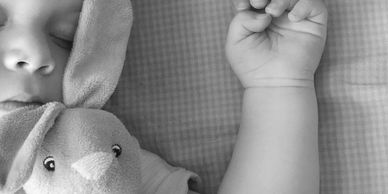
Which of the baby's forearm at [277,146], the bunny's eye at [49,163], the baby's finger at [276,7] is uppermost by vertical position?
the baby's finger at [276,7]

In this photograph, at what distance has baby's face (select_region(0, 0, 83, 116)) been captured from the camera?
853 millimetres

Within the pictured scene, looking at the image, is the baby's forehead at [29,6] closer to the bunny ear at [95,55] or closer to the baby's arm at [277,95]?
the bunny ear at [95,55]

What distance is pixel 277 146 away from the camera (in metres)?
1.02

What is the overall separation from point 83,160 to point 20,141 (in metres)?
0.09

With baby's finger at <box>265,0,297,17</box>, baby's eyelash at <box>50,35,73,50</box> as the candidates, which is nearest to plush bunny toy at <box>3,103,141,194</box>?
baby's eyelash at <box>50,35,73,50</box>

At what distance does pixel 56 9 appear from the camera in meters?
0.89

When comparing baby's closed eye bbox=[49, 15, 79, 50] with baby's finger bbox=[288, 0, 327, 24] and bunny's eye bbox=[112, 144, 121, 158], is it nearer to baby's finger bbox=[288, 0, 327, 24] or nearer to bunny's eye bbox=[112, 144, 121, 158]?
bunny's eye bbox=[112, 144, 121, 158]

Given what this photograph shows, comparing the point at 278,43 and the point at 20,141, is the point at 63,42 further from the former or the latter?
the point at 278,43

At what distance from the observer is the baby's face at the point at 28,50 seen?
853mm

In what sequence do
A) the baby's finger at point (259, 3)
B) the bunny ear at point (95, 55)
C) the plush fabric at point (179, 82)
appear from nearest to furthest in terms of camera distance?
Answer: the bunny ear at point (95, 55), the baby's finger at point (259, 3), the plush fabric at point (179, 82)

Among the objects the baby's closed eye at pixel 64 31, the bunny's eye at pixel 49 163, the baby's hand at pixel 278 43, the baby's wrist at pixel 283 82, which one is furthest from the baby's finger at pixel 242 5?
the bunny's eye at pixel 49 163

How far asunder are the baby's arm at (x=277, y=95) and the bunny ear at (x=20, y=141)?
32cm

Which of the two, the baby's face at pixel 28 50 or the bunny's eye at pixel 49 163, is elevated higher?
the baby's face at pixel 28 50

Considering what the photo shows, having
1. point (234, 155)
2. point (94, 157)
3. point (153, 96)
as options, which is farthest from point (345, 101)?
point (94, 157)
